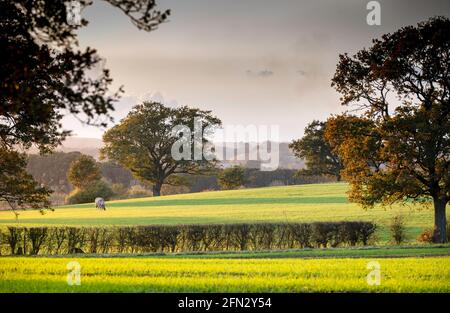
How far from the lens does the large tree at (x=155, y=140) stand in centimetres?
7462

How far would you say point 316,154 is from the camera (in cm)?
8075

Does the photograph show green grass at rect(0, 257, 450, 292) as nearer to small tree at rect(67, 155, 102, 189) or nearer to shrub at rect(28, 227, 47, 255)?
shrub at rect(28, 227, 47, 255)

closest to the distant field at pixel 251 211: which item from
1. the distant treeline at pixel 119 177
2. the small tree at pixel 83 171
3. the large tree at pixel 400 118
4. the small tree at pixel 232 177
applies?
the large tree at pixel 400 118

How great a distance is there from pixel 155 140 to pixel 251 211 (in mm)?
32214

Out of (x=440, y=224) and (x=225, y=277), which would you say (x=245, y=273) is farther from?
(x=440, y=224)

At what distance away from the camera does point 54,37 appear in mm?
10344

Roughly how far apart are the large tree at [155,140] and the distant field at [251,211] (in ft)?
41.6

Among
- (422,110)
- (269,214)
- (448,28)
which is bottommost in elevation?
(269,214)

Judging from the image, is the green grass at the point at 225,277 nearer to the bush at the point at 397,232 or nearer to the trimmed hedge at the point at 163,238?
the trimmed hedge at the point at 163,238

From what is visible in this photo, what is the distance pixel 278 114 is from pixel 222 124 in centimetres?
1858

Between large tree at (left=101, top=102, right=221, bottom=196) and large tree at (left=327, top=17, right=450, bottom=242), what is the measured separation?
44.6m

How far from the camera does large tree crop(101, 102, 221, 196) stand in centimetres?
7462
